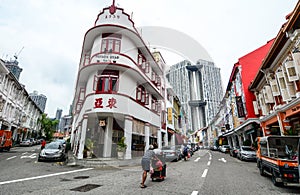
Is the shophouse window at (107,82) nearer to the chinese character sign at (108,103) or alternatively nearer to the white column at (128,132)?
the chinese character sign at (108,103)

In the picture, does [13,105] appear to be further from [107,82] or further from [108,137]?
[107,82]

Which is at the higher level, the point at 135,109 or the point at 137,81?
the point at 137,81

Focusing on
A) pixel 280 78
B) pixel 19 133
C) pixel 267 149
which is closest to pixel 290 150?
pixel 267 149

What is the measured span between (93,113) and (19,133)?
3313cm

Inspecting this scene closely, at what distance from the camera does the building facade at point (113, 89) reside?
46.5 ft

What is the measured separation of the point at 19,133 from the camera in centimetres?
3656

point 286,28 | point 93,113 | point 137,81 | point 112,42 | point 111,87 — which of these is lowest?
point 93,113

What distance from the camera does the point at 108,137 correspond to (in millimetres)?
14883

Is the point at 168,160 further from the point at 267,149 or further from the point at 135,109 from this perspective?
the point at 267,149

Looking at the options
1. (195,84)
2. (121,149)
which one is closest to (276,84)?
(121,149)

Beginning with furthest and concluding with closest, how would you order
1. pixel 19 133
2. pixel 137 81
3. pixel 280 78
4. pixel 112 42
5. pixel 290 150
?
pixel 19 133 < pixel 137 81 < pixel 112 42 < pixel 280 78 < pixel 290 150

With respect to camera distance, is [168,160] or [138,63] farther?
[138,63]

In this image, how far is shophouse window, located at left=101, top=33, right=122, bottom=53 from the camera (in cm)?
1562

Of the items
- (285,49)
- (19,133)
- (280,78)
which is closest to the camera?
(285,49)
